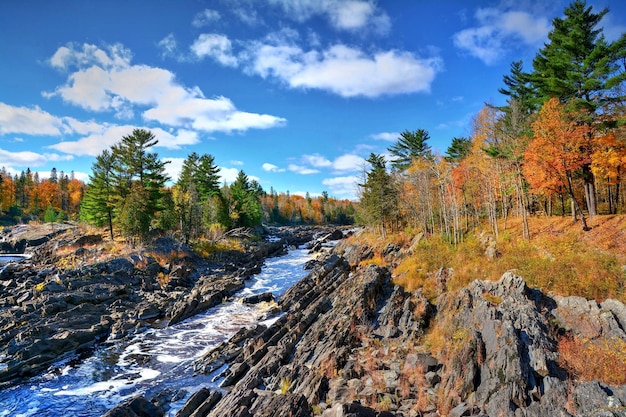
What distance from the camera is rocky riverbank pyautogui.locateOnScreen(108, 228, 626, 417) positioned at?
1030cm

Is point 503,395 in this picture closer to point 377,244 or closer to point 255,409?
point 255,409

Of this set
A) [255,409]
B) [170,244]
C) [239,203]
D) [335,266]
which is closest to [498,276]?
[255,409]

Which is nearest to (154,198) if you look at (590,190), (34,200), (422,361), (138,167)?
(138,167)

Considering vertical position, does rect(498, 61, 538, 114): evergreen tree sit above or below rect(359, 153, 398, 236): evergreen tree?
above

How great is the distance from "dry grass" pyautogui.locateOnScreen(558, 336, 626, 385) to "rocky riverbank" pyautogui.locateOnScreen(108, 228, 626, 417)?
183mm

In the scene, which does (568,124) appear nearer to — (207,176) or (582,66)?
(582,66)

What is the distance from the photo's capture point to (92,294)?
Answer: 2716 cm

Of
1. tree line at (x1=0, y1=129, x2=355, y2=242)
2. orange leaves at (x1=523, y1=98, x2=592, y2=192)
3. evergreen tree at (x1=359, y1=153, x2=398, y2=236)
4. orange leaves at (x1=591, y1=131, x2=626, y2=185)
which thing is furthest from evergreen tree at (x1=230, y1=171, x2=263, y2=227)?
orange leaves at (x1=591, y1=131, x2=626, y2=185)

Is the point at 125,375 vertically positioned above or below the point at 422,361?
below

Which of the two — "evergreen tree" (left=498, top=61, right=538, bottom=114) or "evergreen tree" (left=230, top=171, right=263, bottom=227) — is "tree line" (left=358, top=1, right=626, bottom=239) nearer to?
"evergreen tree" (left=498, top=61, right=538, bottom=114)

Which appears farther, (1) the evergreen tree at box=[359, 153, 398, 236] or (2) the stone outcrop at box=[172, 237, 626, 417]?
(1) the evergreen tree at box=[359, 153, 398, 236]

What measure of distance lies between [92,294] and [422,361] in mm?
27620

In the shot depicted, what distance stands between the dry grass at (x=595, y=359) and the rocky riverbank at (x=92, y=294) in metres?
25.0

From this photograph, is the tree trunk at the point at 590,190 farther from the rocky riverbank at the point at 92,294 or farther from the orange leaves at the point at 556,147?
the rocky riverbank at the point at 92,294
